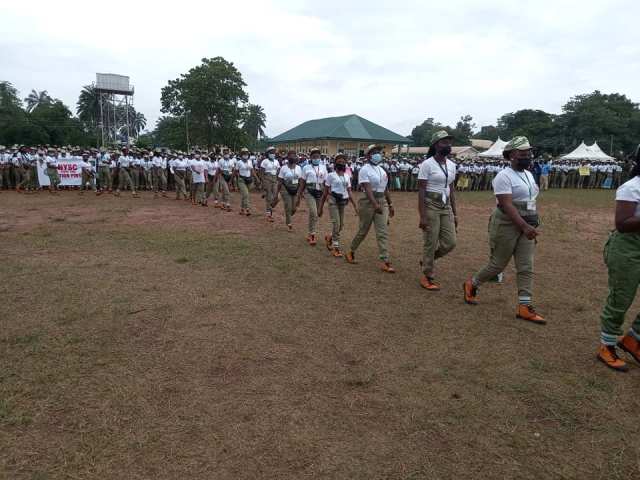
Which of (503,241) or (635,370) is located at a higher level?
A: (503,241)

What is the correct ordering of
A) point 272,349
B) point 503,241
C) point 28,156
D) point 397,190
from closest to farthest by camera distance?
point 272,349
point 503,241
point 28,156
point 397,190

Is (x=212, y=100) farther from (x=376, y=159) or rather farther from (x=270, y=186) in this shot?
(x=376, y=159)

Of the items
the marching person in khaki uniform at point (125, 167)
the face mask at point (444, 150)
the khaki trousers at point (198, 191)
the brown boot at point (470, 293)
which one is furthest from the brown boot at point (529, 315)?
the marching person in khaki uniform at point (125, 167)

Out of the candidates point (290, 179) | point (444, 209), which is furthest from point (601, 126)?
point (444, 209)

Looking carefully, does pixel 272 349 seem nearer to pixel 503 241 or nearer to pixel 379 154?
pixel 503 241

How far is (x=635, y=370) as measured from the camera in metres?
3.77

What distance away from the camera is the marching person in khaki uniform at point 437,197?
5.53 metres

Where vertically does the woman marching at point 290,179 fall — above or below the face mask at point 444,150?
below

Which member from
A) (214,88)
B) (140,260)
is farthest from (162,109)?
(140,260)

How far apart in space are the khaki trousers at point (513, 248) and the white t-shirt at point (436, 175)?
0.91 m

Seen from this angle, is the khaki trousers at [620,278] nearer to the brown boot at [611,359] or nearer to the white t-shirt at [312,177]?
the brown boot at [611,359]

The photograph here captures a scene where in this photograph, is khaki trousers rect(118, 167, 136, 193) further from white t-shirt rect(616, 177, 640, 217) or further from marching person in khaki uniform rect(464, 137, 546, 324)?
white t-shirt rect(616, 177, 640, 217)

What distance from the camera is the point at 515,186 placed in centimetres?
459

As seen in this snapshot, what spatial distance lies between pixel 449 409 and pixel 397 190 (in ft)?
70.9
